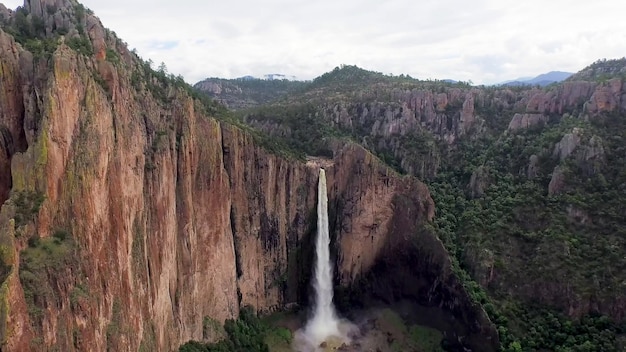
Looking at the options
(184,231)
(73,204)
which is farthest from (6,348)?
(184,231)

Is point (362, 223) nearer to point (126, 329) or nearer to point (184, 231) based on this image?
point (184, 231)

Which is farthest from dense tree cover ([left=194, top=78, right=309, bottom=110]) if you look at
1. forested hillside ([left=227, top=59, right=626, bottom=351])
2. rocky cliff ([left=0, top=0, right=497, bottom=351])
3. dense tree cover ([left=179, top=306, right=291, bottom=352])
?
dense tree cover ([left=179, top=306, right=291, bottom=352])

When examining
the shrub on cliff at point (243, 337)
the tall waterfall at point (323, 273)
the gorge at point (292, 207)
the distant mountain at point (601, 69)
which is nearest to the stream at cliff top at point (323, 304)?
the tall waterfall at point (323, 273)

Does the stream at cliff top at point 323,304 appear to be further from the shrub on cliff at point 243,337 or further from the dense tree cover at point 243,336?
the shrub on cliff at point 243,337

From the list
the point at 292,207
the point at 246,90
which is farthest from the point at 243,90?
the point at 292,207

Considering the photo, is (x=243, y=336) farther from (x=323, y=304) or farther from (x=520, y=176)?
(x=520, y=176)

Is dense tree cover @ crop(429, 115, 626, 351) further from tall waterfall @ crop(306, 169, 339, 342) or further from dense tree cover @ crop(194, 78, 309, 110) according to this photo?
dense tree cover @ crop(194, 78, 309, 110)

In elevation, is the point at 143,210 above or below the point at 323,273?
above
